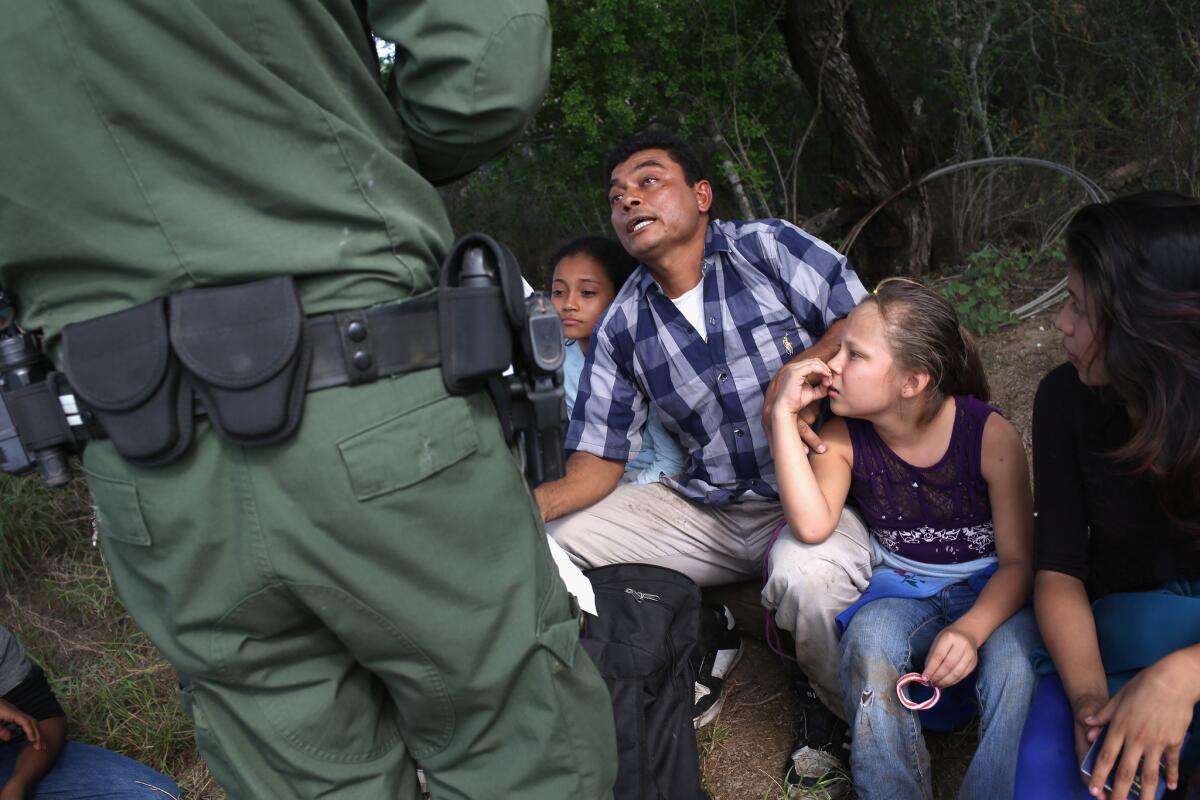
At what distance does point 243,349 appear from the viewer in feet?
3.92

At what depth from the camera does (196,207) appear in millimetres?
1195

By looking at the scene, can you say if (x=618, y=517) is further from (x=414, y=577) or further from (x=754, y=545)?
(x=414, y=577)

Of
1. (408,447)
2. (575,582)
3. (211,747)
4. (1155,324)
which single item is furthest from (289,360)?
(1155,324)

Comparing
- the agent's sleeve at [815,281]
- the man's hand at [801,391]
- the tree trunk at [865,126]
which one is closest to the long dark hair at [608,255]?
the agent's sleeve at [815,281]

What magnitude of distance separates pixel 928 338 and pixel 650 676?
1.05 m

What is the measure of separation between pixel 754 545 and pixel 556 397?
4.85 ft

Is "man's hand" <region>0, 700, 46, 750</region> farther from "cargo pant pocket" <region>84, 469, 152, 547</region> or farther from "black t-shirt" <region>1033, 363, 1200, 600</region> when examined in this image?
"black t-shirt" <region>1033, 363, 1200, 600</region>

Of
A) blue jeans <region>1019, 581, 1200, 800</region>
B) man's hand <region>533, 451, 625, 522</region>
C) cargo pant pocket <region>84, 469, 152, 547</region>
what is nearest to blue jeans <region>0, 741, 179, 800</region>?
man's hand <region>533, 451, 625, 522</region>

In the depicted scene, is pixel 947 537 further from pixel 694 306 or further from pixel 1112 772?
pixel 694 306

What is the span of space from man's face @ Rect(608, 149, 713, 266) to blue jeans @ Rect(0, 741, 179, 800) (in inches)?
79.2

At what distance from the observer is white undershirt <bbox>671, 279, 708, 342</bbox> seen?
2783 mm

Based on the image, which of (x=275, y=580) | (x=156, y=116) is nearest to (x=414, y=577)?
(x=275, y=580)

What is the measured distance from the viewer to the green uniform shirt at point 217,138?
1.15 meters

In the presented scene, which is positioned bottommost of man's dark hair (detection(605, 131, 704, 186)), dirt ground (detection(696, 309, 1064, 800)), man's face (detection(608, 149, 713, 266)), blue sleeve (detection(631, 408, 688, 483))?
dirt ground (detection(696, 309, 1064, 800))
